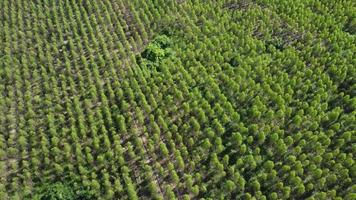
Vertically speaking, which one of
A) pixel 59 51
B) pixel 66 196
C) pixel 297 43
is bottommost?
pixel 66 196

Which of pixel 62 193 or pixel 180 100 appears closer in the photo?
pixel 62 193

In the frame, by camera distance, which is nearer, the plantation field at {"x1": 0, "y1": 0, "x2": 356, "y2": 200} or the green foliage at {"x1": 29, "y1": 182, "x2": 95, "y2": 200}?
the green foliage at {"x1": 29, "y1": 182, "x2": 95, "y2": 200}

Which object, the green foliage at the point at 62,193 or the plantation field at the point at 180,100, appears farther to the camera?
the plantation field at the point at 180,100

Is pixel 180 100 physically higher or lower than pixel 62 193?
higher

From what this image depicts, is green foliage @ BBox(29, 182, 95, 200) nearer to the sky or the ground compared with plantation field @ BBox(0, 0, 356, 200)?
nearer to the ground

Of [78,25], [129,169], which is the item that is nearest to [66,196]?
[129,169]

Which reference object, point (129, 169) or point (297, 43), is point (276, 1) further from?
point (129, 169)

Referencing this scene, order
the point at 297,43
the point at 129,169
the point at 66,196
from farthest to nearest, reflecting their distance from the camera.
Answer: the point at 297,43 → the point at 129,169 → the point at 66,196

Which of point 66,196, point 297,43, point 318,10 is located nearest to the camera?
point 66,196
